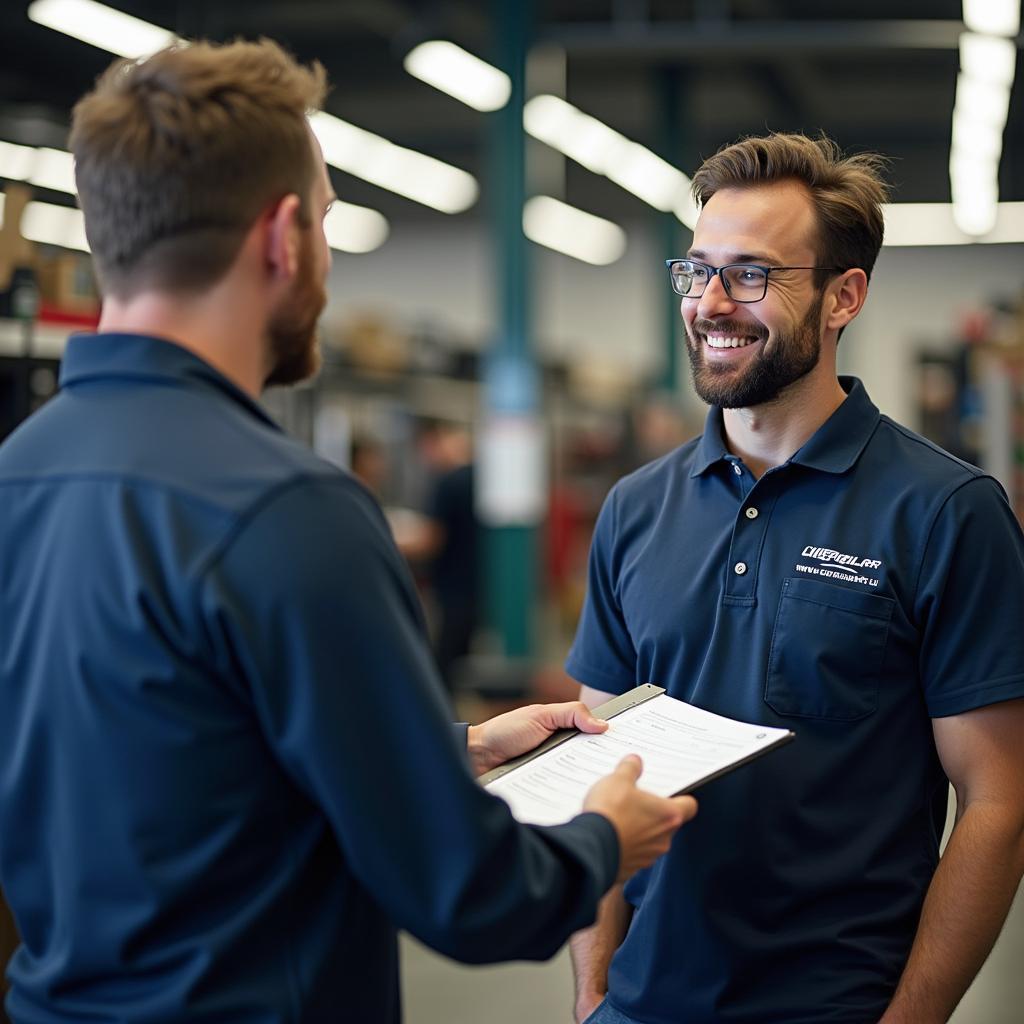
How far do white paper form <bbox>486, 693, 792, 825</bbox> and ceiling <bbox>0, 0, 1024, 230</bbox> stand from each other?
512 centimetres

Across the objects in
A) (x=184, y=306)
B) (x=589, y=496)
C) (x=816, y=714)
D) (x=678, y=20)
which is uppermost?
(x=678, y=20)

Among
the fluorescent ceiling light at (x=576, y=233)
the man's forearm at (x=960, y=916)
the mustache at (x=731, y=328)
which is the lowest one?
the man's forearm at (x=960, y=916)

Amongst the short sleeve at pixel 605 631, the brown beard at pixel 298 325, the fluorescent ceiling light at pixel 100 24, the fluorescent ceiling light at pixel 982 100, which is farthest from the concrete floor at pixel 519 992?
the fluorescent ceiling light at pixel 982 100

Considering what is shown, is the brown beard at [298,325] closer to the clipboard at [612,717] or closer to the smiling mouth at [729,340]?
the clipboard at [612,717]

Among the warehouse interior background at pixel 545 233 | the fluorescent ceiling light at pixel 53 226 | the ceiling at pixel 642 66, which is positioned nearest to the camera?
the fluorescent ceiling light at pixel 53 226

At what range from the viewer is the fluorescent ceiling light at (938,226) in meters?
15.2

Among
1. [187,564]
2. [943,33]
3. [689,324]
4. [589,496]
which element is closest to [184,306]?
[187,564]

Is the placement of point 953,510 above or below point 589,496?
above

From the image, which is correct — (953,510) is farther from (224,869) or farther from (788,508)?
(224,869)

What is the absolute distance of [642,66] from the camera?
11.2 m

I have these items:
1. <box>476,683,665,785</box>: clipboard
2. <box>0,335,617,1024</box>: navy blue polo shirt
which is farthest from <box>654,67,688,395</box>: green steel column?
<box>0,335,617,1024</box>: navy blue polo shirt

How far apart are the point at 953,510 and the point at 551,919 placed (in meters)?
0.83

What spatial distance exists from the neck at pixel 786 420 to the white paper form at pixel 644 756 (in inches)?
16.9

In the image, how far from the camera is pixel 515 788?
145cm
